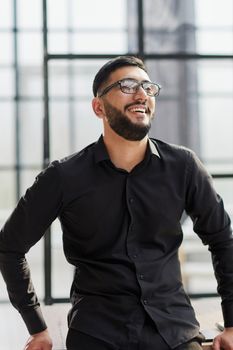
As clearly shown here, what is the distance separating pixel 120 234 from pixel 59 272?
2766 mm

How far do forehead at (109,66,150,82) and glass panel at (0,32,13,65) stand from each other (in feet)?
11.4

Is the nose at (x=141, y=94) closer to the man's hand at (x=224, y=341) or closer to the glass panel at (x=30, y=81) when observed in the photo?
the man's hand at (x=224, y=341)

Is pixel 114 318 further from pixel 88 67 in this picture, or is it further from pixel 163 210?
pixel 88 67

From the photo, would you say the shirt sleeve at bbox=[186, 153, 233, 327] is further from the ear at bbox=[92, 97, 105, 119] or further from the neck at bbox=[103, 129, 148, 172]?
the ear at bbox=[92, 97, 105, 119]

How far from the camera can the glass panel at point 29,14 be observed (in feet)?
15.7

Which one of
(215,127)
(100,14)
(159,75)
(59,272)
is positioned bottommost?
(59,272)

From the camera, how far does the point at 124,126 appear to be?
5.36 ft

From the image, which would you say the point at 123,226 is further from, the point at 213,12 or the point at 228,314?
the point at 213,12

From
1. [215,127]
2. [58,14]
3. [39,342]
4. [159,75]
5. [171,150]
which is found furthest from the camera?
[58,14]

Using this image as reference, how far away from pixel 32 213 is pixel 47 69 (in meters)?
2.30

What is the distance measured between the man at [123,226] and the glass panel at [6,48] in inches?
136

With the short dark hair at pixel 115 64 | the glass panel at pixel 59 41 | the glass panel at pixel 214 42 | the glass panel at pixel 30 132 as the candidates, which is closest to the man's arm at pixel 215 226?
the short dark hair at pixel 115 64

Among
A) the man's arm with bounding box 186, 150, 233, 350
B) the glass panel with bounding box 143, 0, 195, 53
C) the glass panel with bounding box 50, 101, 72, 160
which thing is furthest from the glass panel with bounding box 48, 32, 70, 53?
the man's arm with bounding box 186, 150, 233, 350

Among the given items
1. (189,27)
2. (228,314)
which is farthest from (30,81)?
(228,314)
